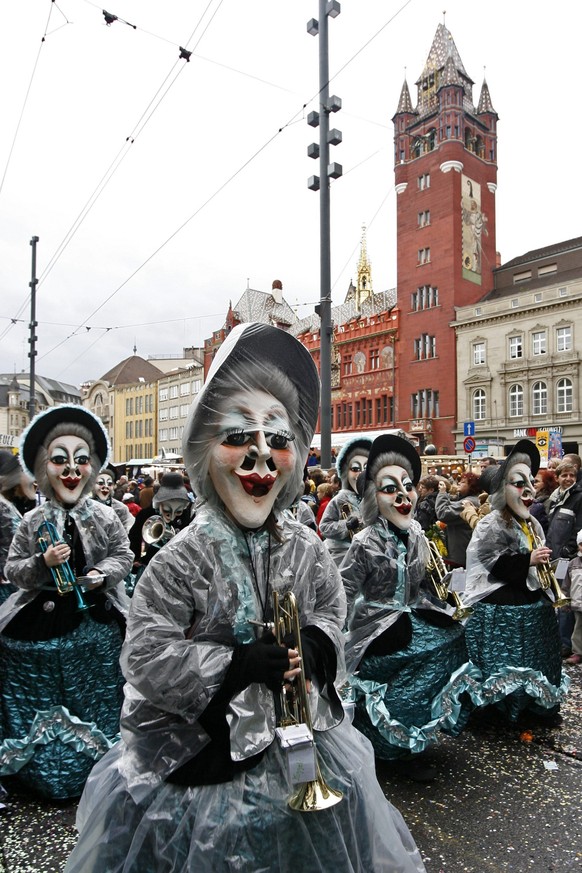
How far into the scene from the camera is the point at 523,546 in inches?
171

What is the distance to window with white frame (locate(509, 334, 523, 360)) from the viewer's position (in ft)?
106

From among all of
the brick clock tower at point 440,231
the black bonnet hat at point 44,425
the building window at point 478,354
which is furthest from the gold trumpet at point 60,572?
the building window at point 478,354

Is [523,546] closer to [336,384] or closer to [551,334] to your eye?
[551,334]

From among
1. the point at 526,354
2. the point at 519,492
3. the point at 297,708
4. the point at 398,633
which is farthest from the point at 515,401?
the point at 297,708

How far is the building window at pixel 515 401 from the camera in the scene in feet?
107

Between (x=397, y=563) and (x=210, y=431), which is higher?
(x=210, y=431)

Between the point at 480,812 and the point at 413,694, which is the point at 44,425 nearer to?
the point at 413,694

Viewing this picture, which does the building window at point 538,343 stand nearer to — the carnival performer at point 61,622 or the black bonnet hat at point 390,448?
the black bonnet hat at point 390,448

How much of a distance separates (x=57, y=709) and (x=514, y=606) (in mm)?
2885

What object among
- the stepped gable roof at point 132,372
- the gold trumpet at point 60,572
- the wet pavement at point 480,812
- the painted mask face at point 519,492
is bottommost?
the wet pavement at point 480,812

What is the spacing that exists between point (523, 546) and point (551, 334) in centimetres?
2952

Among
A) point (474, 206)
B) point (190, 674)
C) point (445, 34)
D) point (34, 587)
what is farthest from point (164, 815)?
point (445, 34)

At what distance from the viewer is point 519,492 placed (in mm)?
4406

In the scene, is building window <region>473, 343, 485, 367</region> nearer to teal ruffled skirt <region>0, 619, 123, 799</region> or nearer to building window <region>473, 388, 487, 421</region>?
building window <region>473, 388, 487, 421</region>
